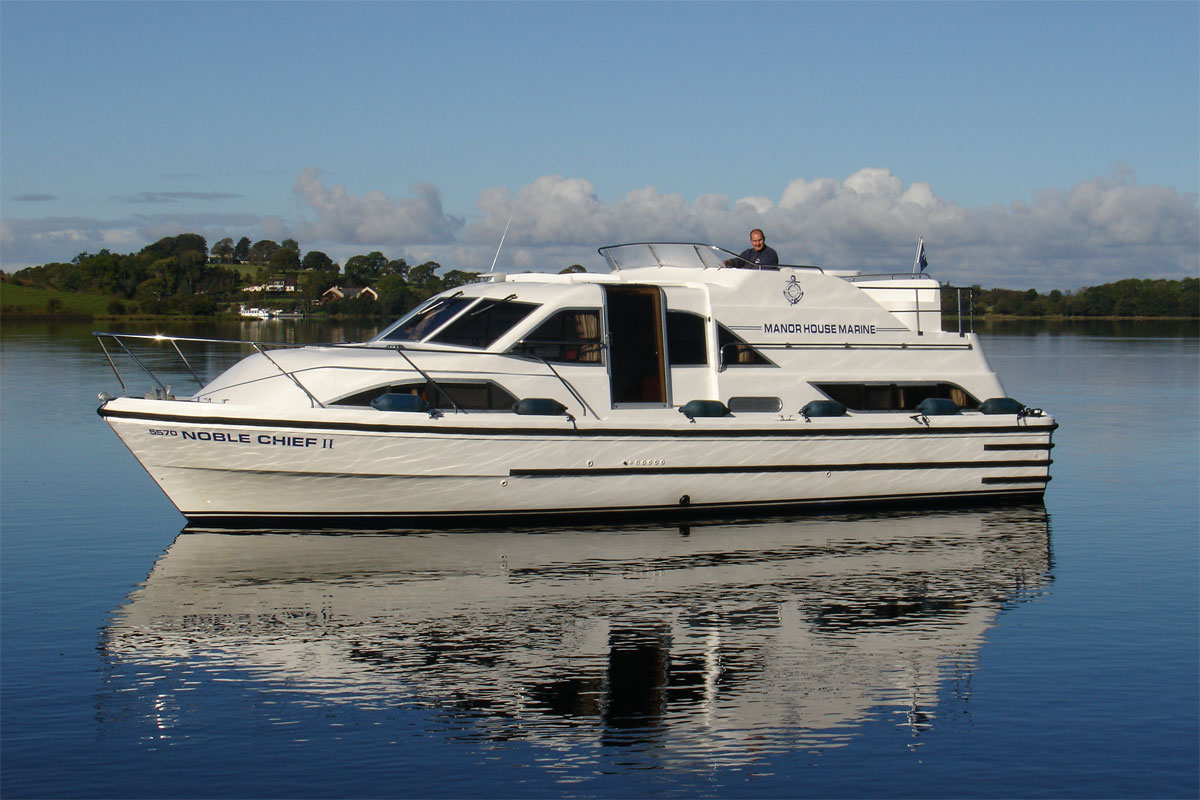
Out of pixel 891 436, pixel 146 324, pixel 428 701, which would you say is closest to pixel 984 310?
pixel 146 324

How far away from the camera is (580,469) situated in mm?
13070

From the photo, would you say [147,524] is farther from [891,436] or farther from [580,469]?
[891,436]

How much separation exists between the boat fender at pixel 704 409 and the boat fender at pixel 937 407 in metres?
2.92

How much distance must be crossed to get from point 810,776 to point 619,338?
8036 millimetres

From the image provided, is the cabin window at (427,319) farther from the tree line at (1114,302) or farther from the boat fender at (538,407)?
the tree line at (1114,302)

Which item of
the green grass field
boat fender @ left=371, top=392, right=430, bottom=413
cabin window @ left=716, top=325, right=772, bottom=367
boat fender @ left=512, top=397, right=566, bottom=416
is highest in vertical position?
the green grass field

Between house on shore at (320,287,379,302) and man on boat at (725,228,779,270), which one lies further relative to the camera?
house on shore at (320,287,379,302)

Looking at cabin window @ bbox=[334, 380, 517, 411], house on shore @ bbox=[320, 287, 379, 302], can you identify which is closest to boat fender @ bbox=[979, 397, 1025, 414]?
cabin window @ bbox=[334, 380, 517, 411]

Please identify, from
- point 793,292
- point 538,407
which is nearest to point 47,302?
point 793,292

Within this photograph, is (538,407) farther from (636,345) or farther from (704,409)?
(704,409)

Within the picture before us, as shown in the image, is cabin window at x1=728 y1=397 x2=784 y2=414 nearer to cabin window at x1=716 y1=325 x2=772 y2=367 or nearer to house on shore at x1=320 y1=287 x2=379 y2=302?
cabin window at x1=716 y1=325 x2=772 y2=367

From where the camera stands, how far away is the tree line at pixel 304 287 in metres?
109

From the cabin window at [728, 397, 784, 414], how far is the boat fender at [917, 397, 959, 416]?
1.95 metres

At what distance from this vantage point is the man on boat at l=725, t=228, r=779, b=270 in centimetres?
1548
